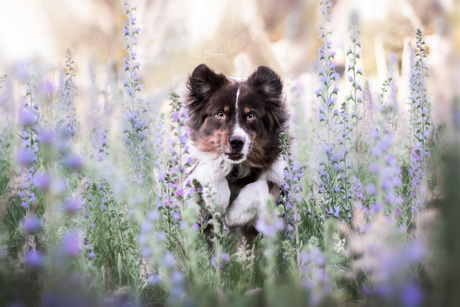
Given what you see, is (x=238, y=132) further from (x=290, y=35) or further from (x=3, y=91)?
(x=3, y=91)

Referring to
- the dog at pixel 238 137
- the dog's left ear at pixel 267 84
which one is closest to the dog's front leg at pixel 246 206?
the dog at pixel 238 137

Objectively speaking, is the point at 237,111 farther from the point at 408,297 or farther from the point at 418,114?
the point at 408,297

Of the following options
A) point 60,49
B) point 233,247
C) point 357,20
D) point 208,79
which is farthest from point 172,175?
point 208,79

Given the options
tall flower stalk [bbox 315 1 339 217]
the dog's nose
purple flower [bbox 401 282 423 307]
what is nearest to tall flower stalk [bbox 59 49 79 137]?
the dog's nose

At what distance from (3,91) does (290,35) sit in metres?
1.71

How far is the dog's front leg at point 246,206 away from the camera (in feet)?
10.3

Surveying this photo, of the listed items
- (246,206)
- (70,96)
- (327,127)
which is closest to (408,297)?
(327,127)

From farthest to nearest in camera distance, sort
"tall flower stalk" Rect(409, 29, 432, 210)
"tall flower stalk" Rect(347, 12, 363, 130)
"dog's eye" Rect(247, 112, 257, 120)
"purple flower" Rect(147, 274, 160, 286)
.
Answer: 1. "dog's eye" Rect(247, 112, 257, 120)
2. "tall flower stalk" Rect(347, 12, 363, 130)
3. "tall flower stalk" Rect(409, 29, 432, 210)
4. "purple flower" Rect(147, 274, 160, 286)

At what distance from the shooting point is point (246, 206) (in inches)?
123

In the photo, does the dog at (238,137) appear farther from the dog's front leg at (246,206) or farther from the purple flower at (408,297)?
the purple flower at (408,297)

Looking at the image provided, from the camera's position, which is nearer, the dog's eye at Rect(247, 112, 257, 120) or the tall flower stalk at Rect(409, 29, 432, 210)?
the tall flower stalk at Rect(409, 29, 432, 210)

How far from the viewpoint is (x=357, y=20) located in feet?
7.77

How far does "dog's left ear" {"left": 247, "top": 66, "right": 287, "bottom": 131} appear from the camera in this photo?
137 inches

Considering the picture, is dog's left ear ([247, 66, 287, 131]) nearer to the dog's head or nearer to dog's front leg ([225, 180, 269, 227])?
the dog's head
